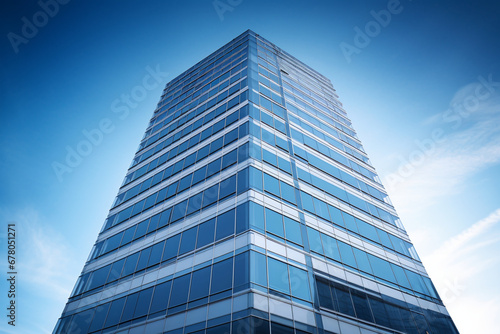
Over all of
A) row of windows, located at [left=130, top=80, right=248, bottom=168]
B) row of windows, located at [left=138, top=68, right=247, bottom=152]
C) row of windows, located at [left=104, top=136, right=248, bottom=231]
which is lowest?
row of windows, located at [left=104, top=136, right=248, bottom=231]

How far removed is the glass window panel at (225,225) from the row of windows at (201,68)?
2844cm

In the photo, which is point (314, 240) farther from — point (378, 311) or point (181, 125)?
point (181, 125)

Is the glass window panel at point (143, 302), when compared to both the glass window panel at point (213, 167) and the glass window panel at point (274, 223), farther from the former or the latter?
the glass window panel at point (213, 167)

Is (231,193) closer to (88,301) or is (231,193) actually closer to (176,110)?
(88,301)

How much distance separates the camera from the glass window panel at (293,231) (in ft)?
61.4

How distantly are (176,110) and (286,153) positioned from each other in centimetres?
2049

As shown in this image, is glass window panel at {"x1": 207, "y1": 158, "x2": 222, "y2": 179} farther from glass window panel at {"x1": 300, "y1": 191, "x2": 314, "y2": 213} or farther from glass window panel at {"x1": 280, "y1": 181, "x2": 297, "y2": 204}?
glass window panel at {"x1": 300, "y1": 191, "x2": 314, "y2": 213}

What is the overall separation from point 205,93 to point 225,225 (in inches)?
888

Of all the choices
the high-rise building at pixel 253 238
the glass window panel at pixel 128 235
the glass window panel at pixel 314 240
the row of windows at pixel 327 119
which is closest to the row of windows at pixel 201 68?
the high-rise building at pixel 253 238

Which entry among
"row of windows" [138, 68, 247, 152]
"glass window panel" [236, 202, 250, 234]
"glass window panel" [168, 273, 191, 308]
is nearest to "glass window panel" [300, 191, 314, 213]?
"glass window panel" [236, 202, 250, 234]

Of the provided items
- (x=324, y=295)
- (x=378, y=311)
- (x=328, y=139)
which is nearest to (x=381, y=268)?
(x=378, y=311)

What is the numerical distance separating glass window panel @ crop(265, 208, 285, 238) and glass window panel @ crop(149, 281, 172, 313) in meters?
7.37

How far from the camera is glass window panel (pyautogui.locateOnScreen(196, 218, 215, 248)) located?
61.6 feet

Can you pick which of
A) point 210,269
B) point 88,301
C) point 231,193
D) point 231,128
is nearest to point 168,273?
point 210,269
